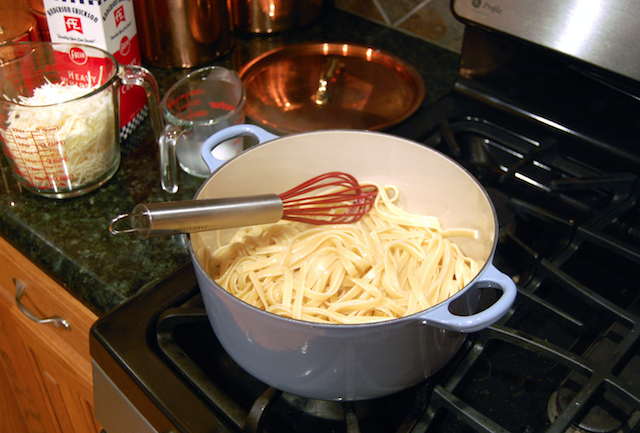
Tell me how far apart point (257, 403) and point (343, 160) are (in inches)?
14.0

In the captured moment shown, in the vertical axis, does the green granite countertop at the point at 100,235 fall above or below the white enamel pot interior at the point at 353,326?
below

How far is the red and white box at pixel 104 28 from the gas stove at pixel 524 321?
40cm

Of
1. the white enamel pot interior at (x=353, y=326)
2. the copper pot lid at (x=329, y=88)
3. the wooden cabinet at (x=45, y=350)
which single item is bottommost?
the wooden cabinet at (x=45, y=350)

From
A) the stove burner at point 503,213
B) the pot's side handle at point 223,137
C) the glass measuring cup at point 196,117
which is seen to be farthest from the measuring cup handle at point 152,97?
the stove burner at point 503,213

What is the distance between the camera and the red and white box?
82 cm

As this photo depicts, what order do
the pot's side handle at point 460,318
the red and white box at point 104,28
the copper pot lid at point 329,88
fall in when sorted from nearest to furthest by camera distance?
the pot's side handle at point 460,318, the red and white box at point 104,28, the copper pot lid at point 329,88

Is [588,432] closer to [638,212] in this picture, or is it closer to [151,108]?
[638,212]

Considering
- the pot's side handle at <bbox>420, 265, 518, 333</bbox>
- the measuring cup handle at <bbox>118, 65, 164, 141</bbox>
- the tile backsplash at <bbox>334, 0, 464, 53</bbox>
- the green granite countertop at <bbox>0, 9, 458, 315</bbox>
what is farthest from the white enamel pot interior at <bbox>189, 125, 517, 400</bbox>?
the tile backsplash at <bbox>334, 0, 464, 53</bbox>

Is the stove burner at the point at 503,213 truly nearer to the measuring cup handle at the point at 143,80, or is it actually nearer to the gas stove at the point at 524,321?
the gas stove at the point at 524,321

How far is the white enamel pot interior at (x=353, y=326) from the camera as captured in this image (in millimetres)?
451

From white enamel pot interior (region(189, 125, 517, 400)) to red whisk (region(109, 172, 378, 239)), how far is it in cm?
3

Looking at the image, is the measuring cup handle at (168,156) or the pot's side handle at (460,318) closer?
the pot's side handle at (460,318)

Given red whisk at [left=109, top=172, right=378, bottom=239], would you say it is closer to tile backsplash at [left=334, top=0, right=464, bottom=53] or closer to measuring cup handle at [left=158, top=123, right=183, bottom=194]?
measuring cup handle at [left=158, top=123, right=183, bottom=194]

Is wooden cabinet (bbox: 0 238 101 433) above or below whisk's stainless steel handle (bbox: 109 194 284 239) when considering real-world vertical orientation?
below
